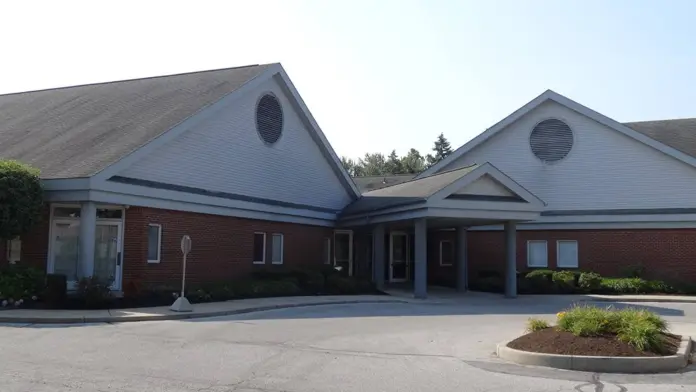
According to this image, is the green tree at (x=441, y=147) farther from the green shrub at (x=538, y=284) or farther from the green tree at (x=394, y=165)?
the green shrub at (x=538, y=284)

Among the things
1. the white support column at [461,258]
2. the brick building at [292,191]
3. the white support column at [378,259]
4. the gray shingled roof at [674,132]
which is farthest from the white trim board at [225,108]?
the gray shingled roof at [674,132]

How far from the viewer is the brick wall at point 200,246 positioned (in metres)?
20.8

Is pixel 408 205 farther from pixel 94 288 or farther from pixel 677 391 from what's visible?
pixel 677 391

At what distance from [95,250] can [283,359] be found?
11.8 m

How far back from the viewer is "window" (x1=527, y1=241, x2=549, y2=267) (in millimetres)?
30922

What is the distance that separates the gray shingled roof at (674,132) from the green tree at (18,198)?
2494cm

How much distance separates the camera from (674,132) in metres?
33.5

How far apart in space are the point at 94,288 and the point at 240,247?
7269 millimetres

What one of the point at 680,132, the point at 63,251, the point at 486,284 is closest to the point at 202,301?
the point at 63,251

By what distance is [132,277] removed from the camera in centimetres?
2078

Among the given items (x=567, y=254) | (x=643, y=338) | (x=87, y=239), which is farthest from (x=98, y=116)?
(x=567, y=254)

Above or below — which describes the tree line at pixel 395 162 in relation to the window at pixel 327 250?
above

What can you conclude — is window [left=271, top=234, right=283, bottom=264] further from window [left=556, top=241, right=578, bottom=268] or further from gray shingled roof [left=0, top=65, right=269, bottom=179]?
window [left=556, top=241, right=578, bottom=268]

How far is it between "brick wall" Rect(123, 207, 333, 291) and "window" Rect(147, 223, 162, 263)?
0.42ft
